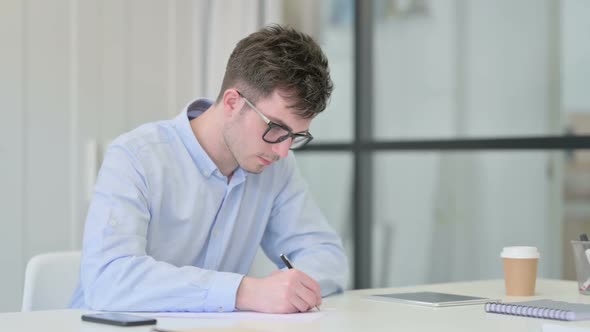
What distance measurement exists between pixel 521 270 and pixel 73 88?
218 centimetres

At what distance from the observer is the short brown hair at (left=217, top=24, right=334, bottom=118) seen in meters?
1.91

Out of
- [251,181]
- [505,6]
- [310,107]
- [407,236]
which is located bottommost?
[407,236]

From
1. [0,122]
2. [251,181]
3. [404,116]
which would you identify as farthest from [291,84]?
[404,116]

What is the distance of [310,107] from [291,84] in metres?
0.07

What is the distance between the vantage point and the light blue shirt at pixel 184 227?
1690mm

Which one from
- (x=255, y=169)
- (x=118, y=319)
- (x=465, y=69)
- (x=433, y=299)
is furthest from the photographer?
(x=465, y=69)

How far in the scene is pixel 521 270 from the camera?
2014 millimetres

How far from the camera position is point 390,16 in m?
3.93

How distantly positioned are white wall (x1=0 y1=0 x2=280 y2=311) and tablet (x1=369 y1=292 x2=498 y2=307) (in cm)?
190

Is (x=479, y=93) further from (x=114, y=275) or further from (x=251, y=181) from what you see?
(x=114, y=275)

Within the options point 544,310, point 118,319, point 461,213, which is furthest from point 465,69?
point 118,319

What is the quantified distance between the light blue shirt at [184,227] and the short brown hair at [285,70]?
22cm

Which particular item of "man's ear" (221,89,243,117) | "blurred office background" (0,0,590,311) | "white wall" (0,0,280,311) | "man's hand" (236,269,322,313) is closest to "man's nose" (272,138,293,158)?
"man's ear" (221,89,243,117)

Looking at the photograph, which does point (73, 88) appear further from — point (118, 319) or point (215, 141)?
point (118, 319)
